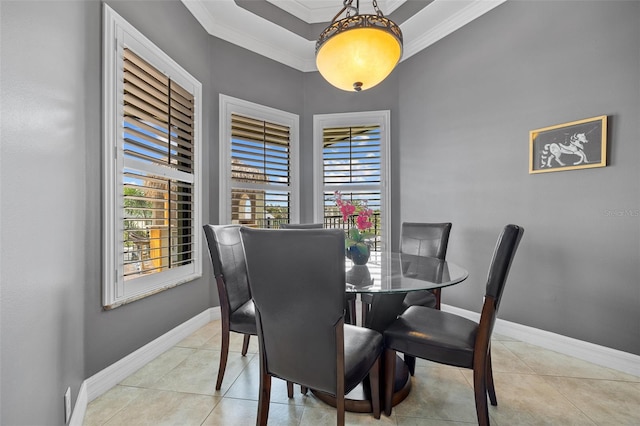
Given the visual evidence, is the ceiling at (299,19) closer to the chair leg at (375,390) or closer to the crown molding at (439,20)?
the crown molding at (439,20)

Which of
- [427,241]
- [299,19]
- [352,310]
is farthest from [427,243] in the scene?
[299,19]

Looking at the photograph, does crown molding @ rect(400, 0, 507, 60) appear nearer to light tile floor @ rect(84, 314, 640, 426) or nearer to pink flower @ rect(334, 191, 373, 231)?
pink flower @ rect(334, 191, 373, 231)

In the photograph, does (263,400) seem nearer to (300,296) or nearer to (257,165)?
(300,296)

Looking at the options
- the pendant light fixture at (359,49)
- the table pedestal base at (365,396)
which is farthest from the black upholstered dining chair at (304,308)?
the pendant light fixture at (359,49)

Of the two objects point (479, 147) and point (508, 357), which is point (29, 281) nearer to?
point (508, 357)

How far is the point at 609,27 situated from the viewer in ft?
6.57

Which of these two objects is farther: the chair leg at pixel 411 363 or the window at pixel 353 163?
the window at pixel 353 163

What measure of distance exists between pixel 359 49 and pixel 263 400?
1930 millimetres

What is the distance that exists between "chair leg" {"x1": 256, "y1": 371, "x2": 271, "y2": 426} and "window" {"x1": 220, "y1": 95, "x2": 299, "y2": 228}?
6.69ft

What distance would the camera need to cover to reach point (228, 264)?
1812 millimetres

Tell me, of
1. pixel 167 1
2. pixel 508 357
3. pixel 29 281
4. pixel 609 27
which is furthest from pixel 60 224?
pixel 609 27

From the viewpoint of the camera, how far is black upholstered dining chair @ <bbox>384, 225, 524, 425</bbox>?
1.29 meters

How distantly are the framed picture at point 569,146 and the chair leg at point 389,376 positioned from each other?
2.04m

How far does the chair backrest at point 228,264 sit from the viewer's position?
1751 mm
